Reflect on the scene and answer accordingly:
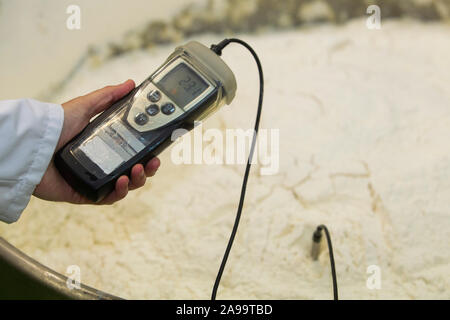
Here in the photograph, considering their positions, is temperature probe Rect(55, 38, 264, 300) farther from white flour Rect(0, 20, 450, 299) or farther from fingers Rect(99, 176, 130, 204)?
white flour Rect(0, 20, 450, 299)

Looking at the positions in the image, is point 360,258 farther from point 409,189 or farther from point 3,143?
point 3,143

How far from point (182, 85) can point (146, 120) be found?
5cm

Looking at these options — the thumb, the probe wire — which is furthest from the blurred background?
the probe wire

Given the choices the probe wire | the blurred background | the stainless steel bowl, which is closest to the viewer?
the stainless steel bowl

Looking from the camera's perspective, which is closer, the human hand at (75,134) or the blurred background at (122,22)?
the human hand at (75,134)

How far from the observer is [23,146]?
18.7 inches

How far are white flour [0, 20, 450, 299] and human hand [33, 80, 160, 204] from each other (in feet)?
0.38

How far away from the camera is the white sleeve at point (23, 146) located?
469 millimetres

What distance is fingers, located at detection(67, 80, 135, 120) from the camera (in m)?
0.53

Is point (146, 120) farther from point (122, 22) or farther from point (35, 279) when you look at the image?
point (122, 22)

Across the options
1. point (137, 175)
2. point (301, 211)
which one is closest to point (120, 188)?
point (137, 175)

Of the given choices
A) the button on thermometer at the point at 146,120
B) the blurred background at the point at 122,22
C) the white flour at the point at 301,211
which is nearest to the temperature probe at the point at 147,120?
the button on thermometer at the point at 146,120

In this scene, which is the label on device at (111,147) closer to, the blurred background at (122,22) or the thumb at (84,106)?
the thumb at (84,106)
